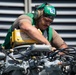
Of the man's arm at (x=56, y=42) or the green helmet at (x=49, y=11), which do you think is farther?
the man's arm at (x=56, y=42)

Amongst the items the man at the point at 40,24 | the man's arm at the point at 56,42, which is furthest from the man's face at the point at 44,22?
the man's arm at the point at 56,42

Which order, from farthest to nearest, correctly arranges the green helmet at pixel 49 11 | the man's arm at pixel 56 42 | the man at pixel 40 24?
1. the man's arm at pixel 56 42
2. the green helmet at pixel 49 11
3. the man at pixel 40 24

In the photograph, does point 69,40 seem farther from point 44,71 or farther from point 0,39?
point 44,71

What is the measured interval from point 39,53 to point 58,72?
0.23 m

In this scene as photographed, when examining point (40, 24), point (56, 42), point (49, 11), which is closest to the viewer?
point (49, 11)

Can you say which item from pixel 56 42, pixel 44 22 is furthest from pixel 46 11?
pixel 56 42

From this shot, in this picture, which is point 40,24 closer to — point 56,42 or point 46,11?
point 46,11

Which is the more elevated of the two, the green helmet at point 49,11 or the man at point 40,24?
the green helmet at point 49,11

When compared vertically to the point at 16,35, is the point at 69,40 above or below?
below

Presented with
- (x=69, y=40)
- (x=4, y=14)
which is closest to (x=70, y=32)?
(x=69, y=40)

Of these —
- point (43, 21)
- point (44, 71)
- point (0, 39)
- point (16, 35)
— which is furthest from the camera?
point (0, 39)

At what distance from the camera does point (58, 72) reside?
11.9 ft

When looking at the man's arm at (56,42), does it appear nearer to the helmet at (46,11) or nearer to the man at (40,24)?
the man at (40,24)

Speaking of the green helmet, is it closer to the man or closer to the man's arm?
the man
